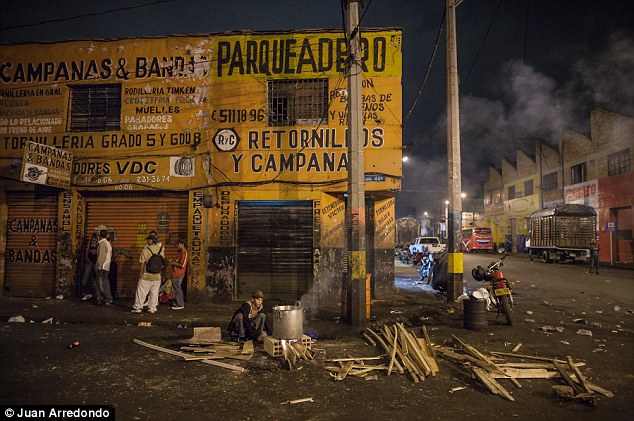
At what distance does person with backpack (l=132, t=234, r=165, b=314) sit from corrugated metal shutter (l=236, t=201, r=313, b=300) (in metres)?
2.34

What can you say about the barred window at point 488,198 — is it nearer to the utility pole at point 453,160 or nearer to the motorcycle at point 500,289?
the utility pole at point 453,160

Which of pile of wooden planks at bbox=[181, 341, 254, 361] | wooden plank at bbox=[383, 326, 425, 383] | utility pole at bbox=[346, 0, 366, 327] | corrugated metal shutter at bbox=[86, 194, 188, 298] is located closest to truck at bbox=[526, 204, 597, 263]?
utility pole at bbox=[346, 0, 366, 327]

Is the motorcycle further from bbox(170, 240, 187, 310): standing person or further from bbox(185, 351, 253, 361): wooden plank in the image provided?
bbox(170, 240, 187, 310): standing person

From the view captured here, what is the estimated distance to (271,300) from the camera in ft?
36.2

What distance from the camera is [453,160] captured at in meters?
10.4

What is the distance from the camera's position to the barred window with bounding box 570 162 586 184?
101 feet

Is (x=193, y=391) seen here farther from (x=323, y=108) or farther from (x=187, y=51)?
(x=187, y=51)

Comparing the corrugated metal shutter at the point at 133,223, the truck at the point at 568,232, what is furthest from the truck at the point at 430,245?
the corrugated metal shutter at the point at 133,223

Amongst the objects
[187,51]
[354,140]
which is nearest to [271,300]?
A: [354,140]

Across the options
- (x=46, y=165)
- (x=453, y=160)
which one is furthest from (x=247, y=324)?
(x=46, y=165)

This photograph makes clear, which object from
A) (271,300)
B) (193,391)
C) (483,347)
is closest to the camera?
(193,391)

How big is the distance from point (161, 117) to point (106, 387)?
28.2 ft

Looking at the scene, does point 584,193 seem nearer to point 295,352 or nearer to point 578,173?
point 578,173

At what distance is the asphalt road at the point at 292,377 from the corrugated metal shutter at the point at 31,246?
3.58 metres
